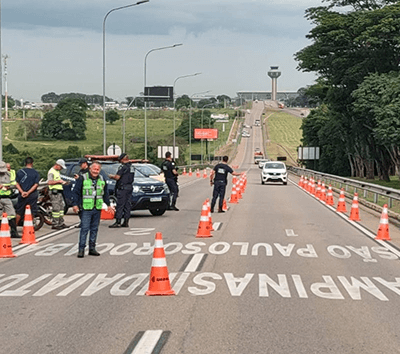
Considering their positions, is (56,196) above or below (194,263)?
above

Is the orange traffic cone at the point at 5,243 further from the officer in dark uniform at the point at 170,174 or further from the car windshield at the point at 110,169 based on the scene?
the officer in dark uniform at the point at 170,174

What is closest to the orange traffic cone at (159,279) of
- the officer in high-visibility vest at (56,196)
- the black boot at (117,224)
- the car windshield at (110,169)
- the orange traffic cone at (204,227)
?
the orange traffic cone at (204,227)

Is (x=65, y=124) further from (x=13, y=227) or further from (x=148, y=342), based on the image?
(x=148, y=342)

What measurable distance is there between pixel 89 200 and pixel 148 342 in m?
6.60

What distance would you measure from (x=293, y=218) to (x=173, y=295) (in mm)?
13420

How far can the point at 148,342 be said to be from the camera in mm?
7164

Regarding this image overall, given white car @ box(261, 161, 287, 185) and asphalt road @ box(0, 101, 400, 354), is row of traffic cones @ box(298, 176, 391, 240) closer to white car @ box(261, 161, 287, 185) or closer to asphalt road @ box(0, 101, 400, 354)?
asphalt road @ box(0, 101, 400, 354)

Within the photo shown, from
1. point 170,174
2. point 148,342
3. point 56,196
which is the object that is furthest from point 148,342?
point 170,174

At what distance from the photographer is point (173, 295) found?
972cm

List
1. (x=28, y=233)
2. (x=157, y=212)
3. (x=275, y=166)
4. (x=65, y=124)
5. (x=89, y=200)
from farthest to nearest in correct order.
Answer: (x=65, y=124), (x=275, y=166), (x=157, y=212), (x=28, y=233), (x=89, y=200)

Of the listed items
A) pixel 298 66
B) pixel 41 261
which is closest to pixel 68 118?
pixel 298 66

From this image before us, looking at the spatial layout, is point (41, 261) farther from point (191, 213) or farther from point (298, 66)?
point (298, 66)

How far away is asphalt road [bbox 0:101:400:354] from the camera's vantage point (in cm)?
733

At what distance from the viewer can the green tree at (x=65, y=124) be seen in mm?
136250
